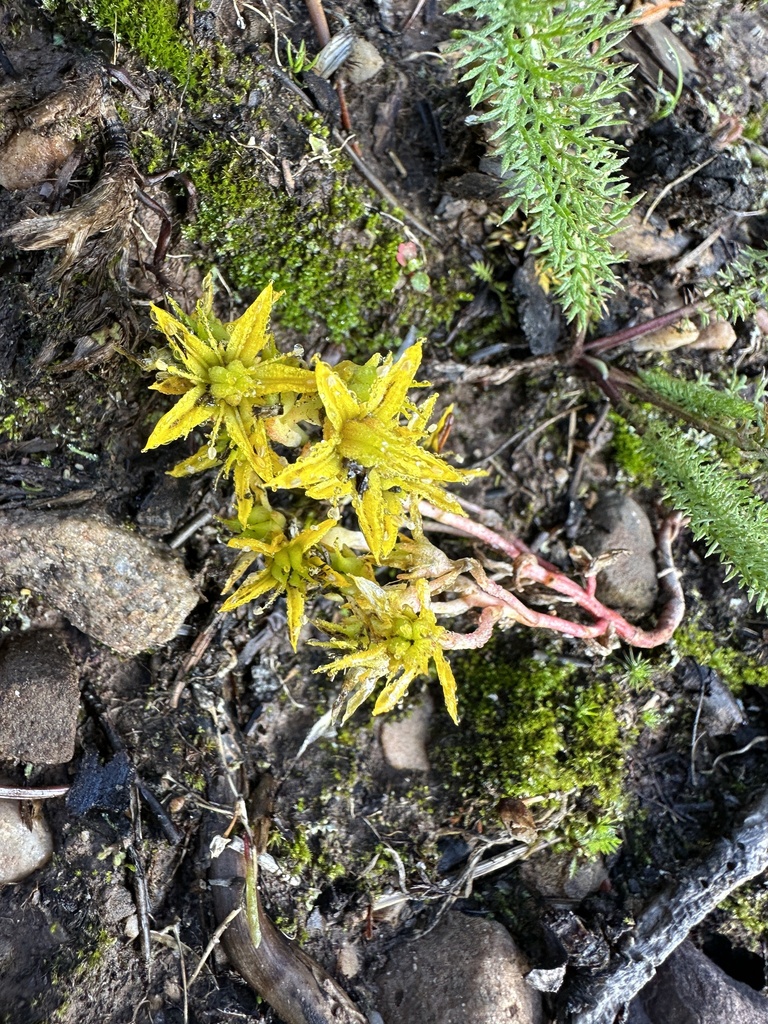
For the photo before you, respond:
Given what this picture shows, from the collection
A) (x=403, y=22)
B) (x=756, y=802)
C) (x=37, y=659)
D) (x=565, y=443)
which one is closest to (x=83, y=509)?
(x=37, y=659)

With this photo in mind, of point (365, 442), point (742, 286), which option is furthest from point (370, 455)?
point (742, 286)

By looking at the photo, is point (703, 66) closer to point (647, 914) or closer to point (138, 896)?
point (647, 914)

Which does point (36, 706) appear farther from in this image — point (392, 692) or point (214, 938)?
point (392, 692)

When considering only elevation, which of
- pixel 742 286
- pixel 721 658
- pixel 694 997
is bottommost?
pixel 694 997

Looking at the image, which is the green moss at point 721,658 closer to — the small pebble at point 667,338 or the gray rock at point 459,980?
the small pebble at point 667,338

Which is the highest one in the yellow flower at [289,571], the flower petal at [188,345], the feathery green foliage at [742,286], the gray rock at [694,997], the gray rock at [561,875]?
the flower petal at [188,345]

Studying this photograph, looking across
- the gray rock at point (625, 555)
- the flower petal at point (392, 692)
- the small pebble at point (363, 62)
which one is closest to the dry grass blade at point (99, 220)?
the small pebble at point (363, 62)

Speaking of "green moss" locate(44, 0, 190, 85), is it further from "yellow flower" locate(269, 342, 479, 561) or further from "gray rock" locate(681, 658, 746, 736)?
"gray rock" locate(681, 658, 746, 736)
